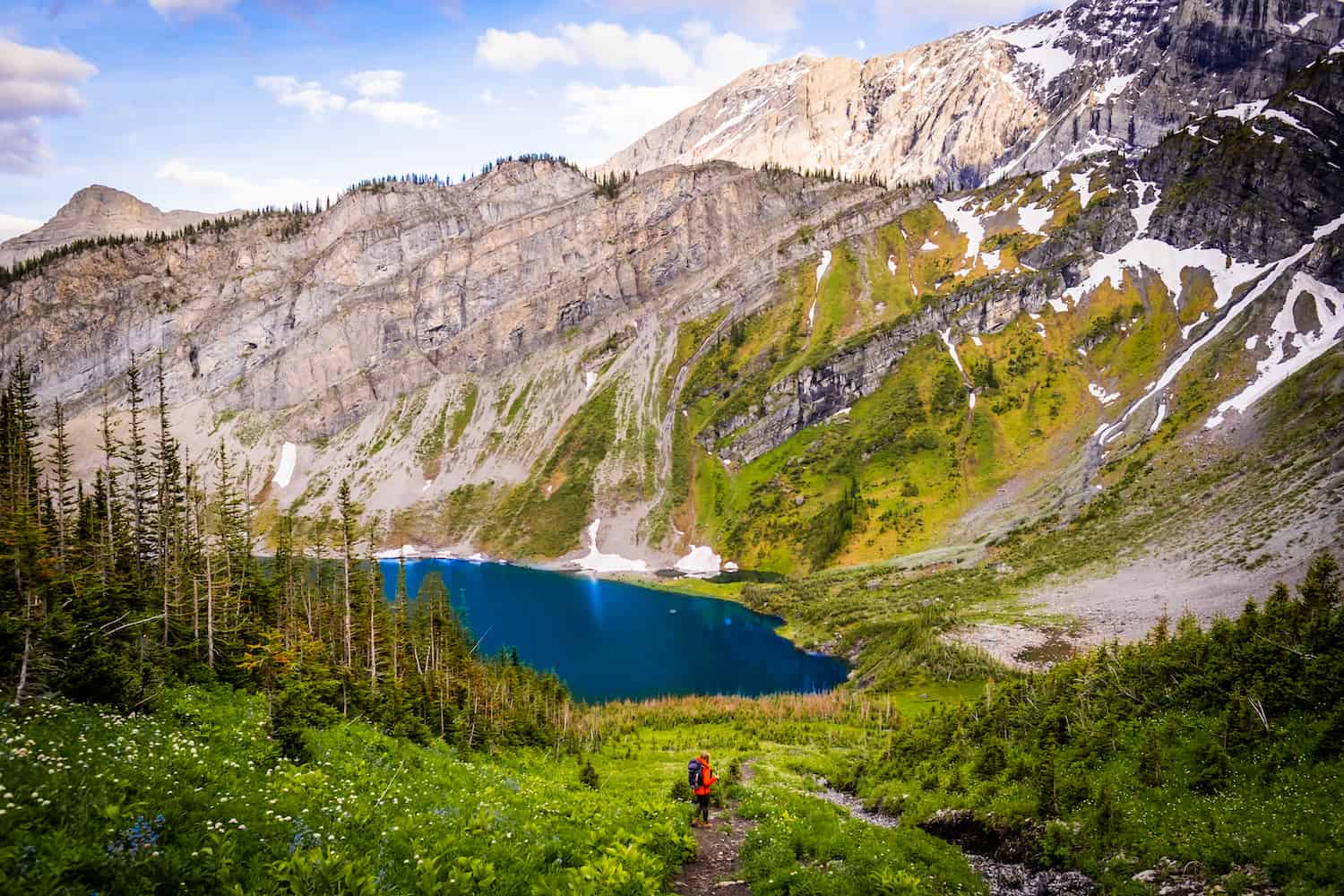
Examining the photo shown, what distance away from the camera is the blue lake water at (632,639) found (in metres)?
90.7

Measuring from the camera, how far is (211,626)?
28.8 meters

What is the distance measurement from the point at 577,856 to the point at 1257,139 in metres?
231

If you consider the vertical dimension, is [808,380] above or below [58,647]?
above

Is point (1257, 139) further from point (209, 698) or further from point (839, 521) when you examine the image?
point (209, 698)

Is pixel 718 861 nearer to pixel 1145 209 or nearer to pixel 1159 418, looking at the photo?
pixel 1159 418

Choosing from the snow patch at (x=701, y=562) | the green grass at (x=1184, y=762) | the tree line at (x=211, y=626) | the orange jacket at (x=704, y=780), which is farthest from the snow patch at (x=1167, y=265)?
the orange jacket at (x=704, y=780)

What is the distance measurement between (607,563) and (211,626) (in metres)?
141

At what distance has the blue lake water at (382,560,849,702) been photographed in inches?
3570

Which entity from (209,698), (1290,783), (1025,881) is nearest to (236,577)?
(209,698)

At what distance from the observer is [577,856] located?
38.8 ft

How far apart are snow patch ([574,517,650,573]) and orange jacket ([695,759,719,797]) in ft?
465

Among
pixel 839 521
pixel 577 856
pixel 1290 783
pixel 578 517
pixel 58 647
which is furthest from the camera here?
pixel 578 517

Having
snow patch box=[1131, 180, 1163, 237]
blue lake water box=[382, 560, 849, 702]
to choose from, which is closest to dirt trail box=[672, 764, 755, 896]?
blue lake water box=[382, 560, 849, 702]

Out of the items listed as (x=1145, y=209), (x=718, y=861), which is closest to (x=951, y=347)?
(x=1145, y=209)
